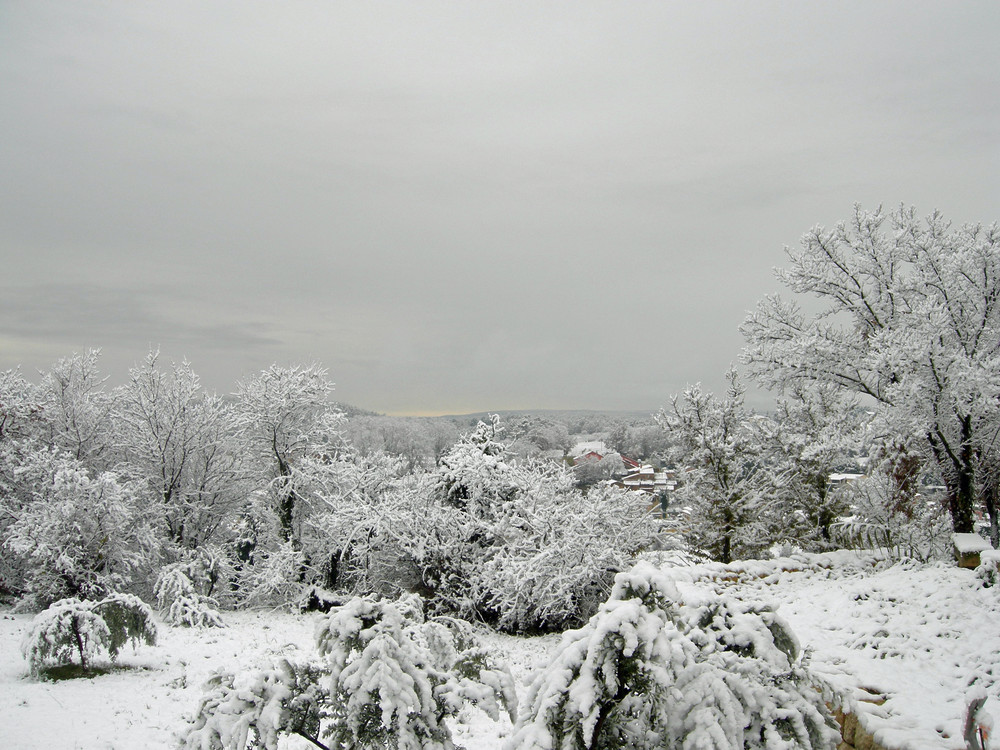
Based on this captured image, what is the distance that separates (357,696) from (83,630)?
293 inches

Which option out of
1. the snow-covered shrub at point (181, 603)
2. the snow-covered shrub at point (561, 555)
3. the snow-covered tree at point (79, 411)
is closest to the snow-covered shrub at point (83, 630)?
the snow-covered shrub at point (181, 603)

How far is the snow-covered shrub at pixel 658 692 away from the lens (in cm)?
215

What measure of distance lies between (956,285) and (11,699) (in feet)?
48.2

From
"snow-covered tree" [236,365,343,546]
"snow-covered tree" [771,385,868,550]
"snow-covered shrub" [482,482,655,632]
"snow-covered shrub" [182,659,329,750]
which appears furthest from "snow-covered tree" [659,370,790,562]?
"snow-covered shrub" [182,659,329,750]

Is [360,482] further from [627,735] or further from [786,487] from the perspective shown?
[627,735]

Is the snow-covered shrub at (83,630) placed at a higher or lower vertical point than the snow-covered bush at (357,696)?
lower

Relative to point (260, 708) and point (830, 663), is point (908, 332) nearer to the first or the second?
point (830, 663)

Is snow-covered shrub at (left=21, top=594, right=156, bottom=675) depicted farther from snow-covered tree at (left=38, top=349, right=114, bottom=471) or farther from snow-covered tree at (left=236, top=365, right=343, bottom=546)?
snow-covered tree at (left=38, top=349, right=114, bottom=471)

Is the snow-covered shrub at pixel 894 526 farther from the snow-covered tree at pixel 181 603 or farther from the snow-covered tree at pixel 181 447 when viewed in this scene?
the snow-covered tree at pixel 181 447

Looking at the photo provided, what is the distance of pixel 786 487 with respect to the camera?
1559 cm

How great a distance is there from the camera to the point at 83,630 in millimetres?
7840

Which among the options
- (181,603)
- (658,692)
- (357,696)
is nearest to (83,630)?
(181,603)

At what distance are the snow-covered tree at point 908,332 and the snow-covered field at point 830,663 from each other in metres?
2.40

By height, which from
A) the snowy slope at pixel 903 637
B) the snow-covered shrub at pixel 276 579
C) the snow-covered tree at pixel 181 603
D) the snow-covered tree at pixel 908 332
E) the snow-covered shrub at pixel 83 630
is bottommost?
the snow-covered shrub at pixel 276 579
